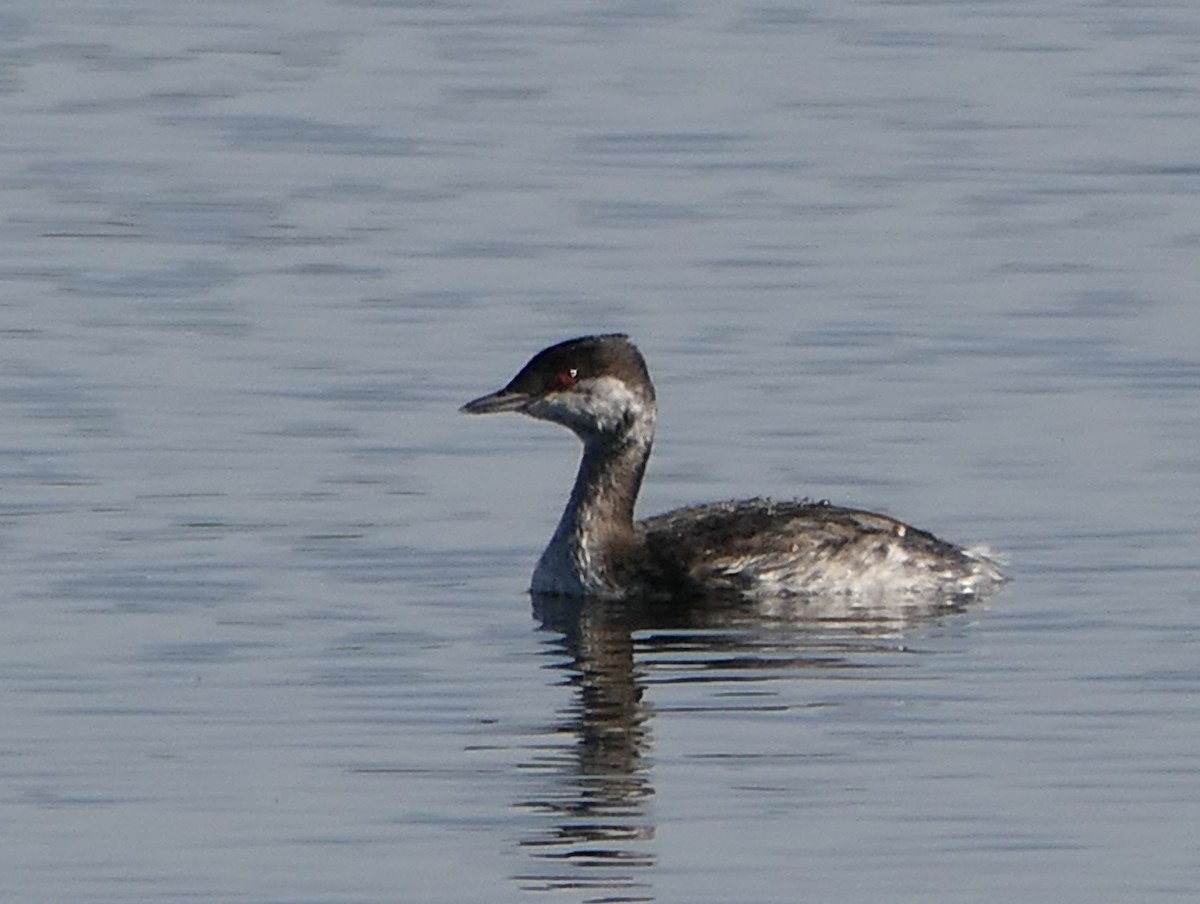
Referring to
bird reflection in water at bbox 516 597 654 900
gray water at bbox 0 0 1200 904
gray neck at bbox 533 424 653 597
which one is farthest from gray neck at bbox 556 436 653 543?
bird reflection in water at bbox 516 597 654 900

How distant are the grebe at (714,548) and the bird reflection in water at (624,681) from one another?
0.14m

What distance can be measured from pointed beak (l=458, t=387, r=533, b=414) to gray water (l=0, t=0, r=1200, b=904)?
0.54 m

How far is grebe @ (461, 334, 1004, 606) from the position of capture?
18.1m

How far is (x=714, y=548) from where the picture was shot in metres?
18.2

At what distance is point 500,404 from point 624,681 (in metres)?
2.65

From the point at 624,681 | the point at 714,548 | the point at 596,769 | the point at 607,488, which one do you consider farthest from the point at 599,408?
the point at 596,769

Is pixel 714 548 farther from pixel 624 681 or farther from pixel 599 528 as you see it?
pixel 624 681

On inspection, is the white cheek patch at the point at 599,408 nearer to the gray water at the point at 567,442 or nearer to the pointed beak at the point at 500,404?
the pointed beak at the point at 500,404

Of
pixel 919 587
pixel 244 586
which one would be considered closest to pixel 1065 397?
pixel 919 587

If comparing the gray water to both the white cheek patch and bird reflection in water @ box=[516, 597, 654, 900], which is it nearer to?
bird reflection in water @ box=[516, 597, 654, 900]

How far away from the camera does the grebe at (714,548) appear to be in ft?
59.4

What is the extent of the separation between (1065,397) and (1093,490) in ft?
6.57

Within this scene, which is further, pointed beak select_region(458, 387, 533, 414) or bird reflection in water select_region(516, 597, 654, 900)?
pointed beak select_region(458, 387, 533, 414)

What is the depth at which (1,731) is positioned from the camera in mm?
14922
